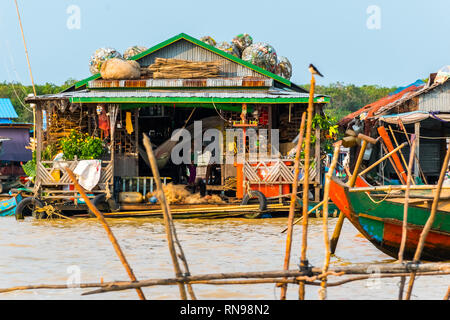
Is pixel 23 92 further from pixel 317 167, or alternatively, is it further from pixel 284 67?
pixel 317 167

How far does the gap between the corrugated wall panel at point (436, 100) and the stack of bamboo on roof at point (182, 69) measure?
24.3 feet

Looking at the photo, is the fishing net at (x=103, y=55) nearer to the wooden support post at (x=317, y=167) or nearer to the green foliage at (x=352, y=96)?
the wooden support post at (x=317, y=167)

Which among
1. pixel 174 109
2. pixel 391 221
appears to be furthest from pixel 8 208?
pixel 391 221

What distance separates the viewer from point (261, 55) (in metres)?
20.4

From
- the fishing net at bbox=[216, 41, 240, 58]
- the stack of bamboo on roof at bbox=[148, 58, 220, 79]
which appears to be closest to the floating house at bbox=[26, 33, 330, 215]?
the stack of bamboo on roof at bbox=[148, 58, 220, 79]

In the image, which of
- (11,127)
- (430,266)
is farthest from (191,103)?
(11,127)

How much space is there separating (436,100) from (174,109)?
8431 millimetres

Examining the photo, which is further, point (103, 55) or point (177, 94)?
point (103, 55)

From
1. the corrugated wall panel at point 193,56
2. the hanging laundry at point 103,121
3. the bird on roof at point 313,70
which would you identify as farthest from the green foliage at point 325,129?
the bird on roof at point 313,70

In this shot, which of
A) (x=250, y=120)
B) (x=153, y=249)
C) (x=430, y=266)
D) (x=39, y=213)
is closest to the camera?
(x=430, y=266)

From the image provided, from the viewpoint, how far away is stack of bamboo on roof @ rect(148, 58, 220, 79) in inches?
747
